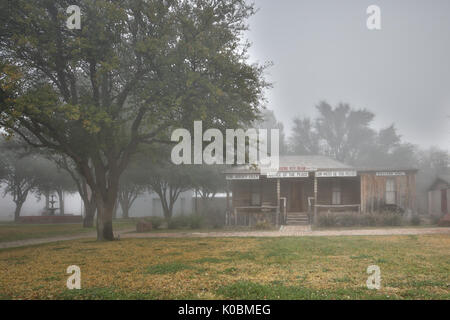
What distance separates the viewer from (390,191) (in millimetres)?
26953

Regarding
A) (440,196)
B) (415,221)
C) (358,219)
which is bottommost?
(415,221)

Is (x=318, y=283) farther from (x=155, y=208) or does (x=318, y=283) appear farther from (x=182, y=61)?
(x=155, y=208)

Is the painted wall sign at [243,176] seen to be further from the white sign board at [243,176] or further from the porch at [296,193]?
the porch at [296,193]

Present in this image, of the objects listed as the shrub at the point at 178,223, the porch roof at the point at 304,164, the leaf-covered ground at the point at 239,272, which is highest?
the porch roof at the point at 304,164

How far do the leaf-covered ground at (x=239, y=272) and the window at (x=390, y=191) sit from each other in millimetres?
13762

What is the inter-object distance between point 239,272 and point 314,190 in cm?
1854

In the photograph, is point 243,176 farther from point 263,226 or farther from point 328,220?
point 328,220

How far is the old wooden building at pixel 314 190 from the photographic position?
2527cm

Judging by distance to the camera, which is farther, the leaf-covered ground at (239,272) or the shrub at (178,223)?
the shrub at (178,223)

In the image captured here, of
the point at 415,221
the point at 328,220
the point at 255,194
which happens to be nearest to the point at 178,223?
the point at 255,194

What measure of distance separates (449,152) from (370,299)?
58938 mm

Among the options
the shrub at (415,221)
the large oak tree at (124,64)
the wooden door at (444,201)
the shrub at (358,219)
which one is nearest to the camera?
the large oak tree at (124,64)

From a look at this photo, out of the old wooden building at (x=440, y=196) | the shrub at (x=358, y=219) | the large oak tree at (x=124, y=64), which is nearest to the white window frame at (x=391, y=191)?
the shrub at (x=358, y=219)

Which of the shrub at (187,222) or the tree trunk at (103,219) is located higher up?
the tree trunk at (103,219)
